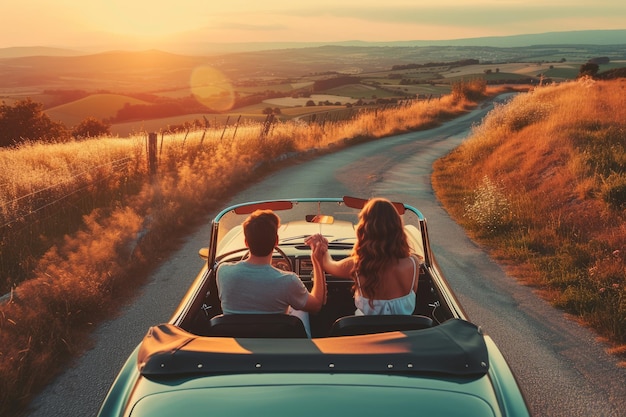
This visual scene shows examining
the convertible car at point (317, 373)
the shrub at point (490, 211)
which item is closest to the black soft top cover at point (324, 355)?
the convertible car at point (317, 373)

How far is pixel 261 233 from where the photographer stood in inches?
140

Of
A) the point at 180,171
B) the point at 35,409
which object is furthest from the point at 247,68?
the point at 35,409

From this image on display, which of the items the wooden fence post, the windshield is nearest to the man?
the windshield

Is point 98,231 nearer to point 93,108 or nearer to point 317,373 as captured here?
point 317,373

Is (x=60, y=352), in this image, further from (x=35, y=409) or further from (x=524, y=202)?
(x=524, y=202)

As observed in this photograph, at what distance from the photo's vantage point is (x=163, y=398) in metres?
2.52

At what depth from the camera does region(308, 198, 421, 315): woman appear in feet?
12.3

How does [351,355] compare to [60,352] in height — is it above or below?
above

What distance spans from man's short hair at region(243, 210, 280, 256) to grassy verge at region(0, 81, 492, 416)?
2798mm

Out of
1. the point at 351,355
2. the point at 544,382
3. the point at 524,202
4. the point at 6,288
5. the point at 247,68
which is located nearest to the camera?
the point at 351,355

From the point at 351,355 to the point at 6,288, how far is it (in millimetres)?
6218

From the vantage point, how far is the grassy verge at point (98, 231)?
19.0ft

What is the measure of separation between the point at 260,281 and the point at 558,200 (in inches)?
382

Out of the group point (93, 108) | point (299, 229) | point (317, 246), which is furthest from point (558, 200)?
point (93, 108)
